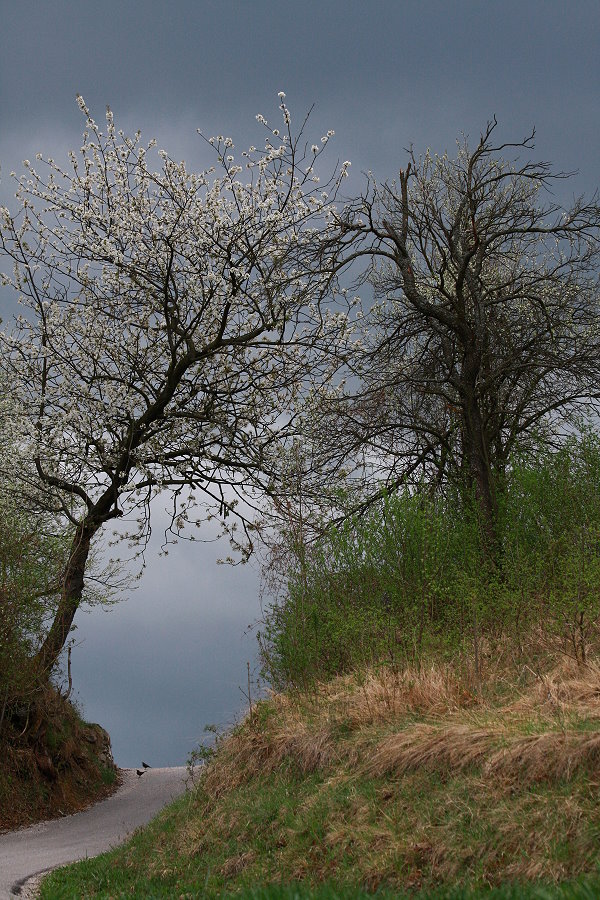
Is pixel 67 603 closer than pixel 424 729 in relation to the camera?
No

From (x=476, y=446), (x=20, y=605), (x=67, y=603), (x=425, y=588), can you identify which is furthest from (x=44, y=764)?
(x=476, y=446)

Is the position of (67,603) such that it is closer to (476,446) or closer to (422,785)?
(476,446)

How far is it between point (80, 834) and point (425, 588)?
21.9ft

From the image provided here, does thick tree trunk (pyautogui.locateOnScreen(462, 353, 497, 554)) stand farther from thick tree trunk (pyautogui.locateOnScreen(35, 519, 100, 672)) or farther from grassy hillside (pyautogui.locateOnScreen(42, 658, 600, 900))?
thick tree trunk (pyautogui.locateOnScreen(35, 519, 100, 672))

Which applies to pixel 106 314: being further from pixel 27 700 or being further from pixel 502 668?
pixel 502 668

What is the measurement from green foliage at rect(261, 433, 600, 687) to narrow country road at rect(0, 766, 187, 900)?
3.54 metres

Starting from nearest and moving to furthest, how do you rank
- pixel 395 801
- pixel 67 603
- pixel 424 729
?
1. pixel 395 801
2. pixel 424 729
3. pixel 67 603

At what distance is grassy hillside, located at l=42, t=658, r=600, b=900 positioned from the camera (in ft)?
16.8

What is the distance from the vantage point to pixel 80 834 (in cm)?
1233

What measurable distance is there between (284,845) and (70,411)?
952 cm

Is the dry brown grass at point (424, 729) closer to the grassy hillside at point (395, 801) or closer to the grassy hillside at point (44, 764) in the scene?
the grassy hillside at point (395, 801)

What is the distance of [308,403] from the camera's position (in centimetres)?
1492

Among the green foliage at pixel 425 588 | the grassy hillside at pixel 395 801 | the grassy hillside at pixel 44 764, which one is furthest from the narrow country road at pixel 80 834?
the green foliage at pixel 425 588

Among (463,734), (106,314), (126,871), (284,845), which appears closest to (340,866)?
(284,845)
